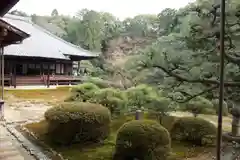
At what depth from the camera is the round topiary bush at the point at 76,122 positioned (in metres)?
5.84

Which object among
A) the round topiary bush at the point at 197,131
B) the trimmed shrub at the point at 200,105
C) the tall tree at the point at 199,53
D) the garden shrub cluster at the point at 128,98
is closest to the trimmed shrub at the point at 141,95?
the garden shrub cluster at the point at 128,98

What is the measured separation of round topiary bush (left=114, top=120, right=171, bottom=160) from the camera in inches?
190

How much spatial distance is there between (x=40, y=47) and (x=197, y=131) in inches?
697

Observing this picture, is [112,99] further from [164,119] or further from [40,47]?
[40,47]

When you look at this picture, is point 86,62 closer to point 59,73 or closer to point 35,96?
point 59,73

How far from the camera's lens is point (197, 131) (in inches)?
256

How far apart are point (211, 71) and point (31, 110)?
7.94m

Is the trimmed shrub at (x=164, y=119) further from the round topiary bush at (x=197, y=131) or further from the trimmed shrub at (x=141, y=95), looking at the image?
the round topiary bush at (x=197, y=131)

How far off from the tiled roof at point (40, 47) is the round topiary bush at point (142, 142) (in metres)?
16.6

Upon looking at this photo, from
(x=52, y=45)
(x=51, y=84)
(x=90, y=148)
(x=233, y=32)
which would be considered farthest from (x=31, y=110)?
(x=52, y=45)

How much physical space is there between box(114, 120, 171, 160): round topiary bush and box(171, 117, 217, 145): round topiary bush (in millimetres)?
1695

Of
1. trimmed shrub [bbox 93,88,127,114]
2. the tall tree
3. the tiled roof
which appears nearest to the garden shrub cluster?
trimmed shrub [bbox 93,88,127,114]

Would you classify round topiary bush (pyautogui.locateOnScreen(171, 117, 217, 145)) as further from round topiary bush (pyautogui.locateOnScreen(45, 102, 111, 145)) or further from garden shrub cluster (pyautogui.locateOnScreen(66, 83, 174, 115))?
round topiary bush (pyautogui.locateOnScreen(45, 102, 111, 145))

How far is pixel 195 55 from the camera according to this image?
17.2 feet
